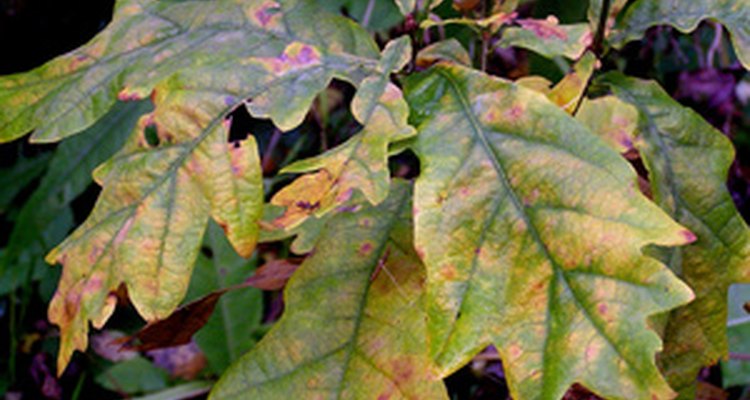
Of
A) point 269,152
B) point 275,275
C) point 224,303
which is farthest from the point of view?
point 269,152

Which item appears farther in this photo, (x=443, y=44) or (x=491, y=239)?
(x=443, y=44)

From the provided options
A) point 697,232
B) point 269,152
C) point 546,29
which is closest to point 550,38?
point 546,29

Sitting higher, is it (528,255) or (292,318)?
(528,255)

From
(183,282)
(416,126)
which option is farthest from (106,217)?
(416,126)

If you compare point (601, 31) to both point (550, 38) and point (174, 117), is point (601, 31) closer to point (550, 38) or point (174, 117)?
point (550, 38)

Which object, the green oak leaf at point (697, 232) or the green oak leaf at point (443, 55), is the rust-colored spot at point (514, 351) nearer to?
the green oak leaf at point (697, 232)

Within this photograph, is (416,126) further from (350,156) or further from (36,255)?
(36,255)
